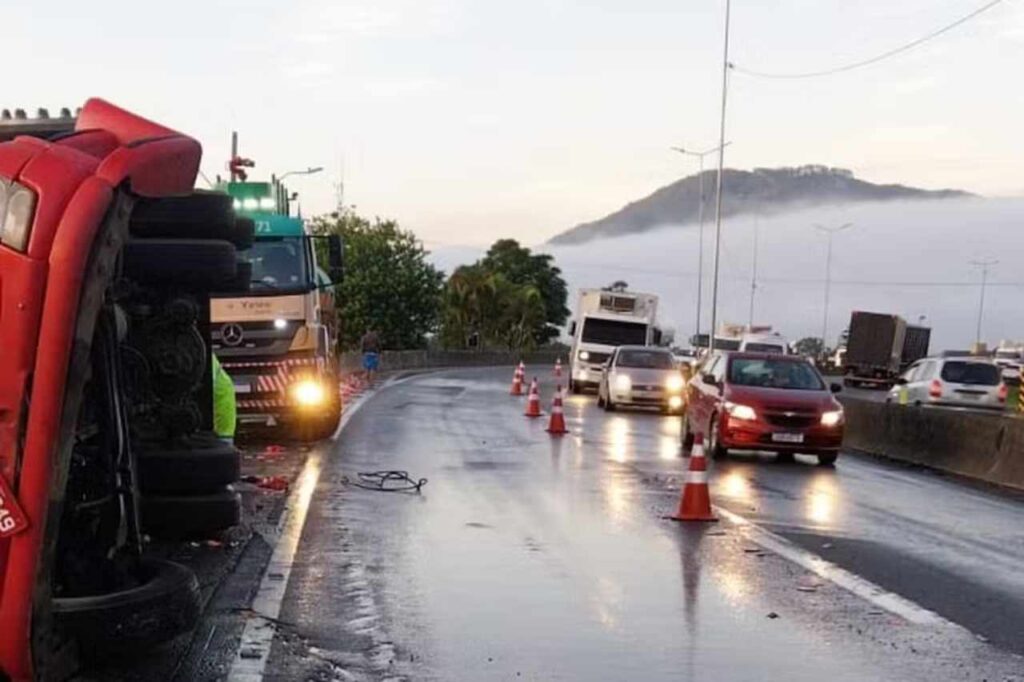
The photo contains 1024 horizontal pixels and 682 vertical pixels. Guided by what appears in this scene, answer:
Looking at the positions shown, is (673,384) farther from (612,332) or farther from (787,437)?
(787,437)

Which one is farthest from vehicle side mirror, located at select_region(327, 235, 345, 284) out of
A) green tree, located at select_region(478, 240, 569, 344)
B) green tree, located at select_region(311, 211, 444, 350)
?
green tree, located at select_region(478, 240, 569, 344)

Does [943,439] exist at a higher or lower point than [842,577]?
lower

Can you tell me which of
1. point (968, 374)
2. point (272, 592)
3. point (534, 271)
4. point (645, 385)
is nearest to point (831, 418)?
point (272, 592)

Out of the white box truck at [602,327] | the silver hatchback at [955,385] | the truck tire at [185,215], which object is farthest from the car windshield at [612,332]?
the truck tire at [185,215]

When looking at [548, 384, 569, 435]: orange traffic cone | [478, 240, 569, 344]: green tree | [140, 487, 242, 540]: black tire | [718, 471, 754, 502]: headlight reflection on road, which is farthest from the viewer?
[478, 240, 569, 344]: green tree

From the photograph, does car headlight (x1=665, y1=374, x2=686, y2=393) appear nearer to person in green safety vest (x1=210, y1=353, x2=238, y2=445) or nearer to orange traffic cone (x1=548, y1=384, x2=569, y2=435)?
orange traffic cone (x1=548, y1=384, x2=569, y2=435)

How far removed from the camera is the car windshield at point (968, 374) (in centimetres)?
2933

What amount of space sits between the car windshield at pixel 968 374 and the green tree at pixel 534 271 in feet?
309

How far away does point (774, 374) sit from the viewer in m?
19.8

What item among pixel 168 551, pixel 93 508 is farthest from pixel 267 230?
pixel 93 508

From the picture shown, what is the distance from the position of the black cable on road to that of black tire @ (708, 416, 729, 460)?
5.24 m

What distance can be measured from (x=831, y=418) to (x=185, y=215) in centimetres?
1408

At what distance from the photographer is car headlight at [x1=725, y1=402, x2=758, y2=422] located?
18.4 meters

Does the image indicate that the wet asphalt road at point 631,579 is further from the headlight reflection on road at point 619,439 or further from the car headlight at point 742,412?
the headlight reflection on road at point 619,439
